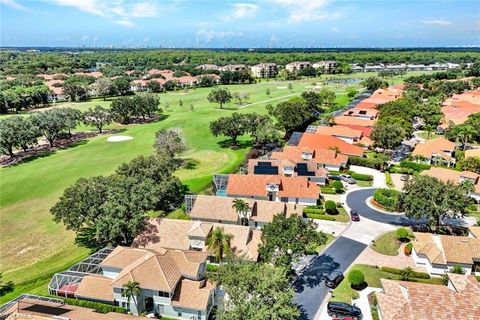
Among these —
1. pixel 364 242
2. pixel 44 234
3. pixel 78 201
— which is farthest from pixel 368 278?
pixel 44 234

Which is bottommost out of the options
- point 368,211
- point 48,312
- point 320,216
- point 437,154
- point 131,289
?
point 368,211

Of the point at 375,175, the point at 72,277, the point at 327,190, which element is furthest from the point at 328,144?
the point at 72,277

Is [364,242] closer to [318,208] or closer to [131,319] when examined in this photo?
[318,208]

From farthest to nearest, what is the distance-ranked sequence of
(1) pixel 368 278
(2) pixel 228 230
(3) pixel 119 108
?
(3) pixel 119 108 < (2) pixel 228 230 < (1) pixel 368 278

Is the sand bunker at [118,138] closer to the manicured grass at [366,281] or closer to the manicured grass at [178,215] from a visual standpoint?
the manicured grass at [178,215]

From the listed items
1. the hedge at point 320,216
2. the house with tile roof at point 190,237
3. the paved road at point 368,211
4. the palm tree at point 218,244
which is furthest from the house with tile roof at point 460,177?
the palm tree at point 218,244

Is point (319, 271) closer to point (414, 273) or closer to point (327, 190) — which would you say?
point (414, 273)
